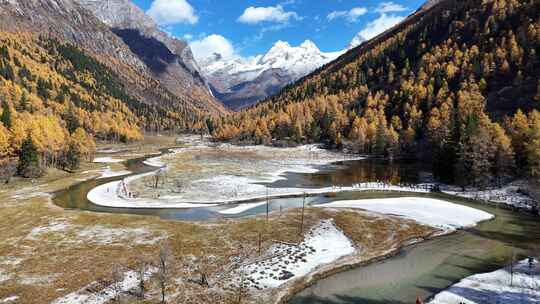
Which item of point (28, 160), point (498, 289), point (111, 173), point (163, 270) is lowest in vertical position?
point (498, 289)

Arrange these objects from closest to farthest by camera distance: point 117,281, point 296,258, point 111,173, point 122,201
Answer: point 117,281
point 296,258
point 122,201
point 111,173

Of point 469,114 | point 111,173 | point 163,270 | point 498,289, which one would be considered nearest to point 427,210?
point 498,289

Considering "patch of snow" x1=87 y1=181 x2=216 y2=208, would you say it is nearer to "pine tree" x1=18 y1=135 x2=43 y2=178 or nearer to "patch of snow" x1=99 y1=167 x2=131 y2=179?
"patch of snow" x1=99 y1=167 x2=131 y2=179

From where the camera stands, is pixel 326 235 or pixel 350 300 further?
pixel 326 235

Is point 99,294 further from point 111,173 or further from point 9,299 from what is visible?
point 111,173

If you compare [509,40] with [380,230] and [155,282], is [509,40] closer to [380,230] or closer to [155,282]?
[380,230]

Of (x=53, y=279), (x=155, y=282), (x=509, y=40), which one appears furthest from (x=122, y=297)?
(x=509, y=40)

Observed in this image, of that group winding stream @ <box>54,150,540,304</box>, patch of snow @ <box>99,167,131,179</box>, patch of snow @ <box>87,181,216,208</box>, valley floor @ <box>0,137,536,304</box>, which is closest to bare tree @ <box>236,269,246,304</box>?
valley floor @ <box>0,137,536,304</box>
